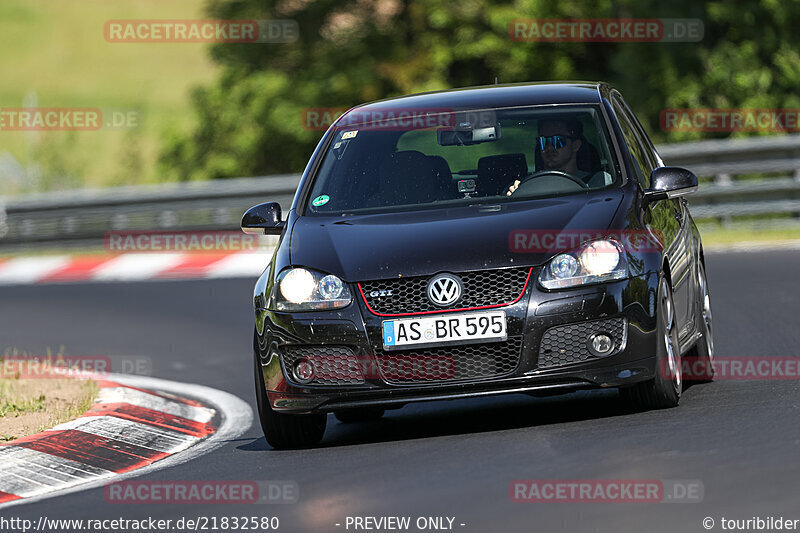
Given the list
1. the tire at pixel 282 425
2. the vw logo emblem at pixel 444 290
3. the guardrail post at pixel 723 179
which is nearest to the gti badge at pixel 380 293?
the vw logo emblem at pixel 444 290

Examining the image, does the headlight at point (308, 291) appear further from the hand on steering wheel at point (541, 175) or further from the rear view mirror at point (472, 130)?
the rear view mirror at point (472, 130)

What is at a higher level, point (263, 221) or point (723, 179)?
point (263, 221)

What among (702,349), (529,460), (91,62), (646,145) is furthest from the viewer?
(91,62)

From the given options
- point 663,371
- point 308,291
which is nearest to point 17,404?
point 308,291

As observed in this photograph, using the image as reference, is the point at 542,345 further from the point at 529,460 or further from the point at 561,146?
the point at 561,146

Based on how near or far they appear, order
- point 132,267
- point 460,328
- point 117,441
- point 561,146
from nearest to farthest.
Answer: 1. point 460,328
2. point 561,146
3. point 117,441
4. point 132,267

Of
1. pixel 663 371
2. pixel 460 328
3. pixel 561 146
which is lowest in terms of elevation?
pixel 663 371

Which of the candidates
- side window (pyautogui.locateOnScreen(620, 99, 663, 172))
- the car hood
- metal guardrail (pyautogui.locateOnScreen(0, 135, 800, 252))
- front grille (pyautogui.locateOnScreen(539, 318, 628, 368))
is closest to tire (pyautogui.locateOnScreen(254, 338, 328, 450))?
the car hood

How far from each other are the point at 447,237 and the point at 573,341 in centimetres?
77

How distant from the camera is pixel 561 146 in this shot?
858 centimetres

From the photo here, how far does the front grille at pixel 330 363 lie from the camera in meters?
7.64

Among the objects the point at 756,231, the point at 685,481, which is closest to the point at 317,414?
the point at 685,481

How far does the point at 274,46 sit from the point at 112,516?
28.4 m

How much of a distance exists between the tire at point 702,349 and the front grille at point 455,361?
6.42 feet
